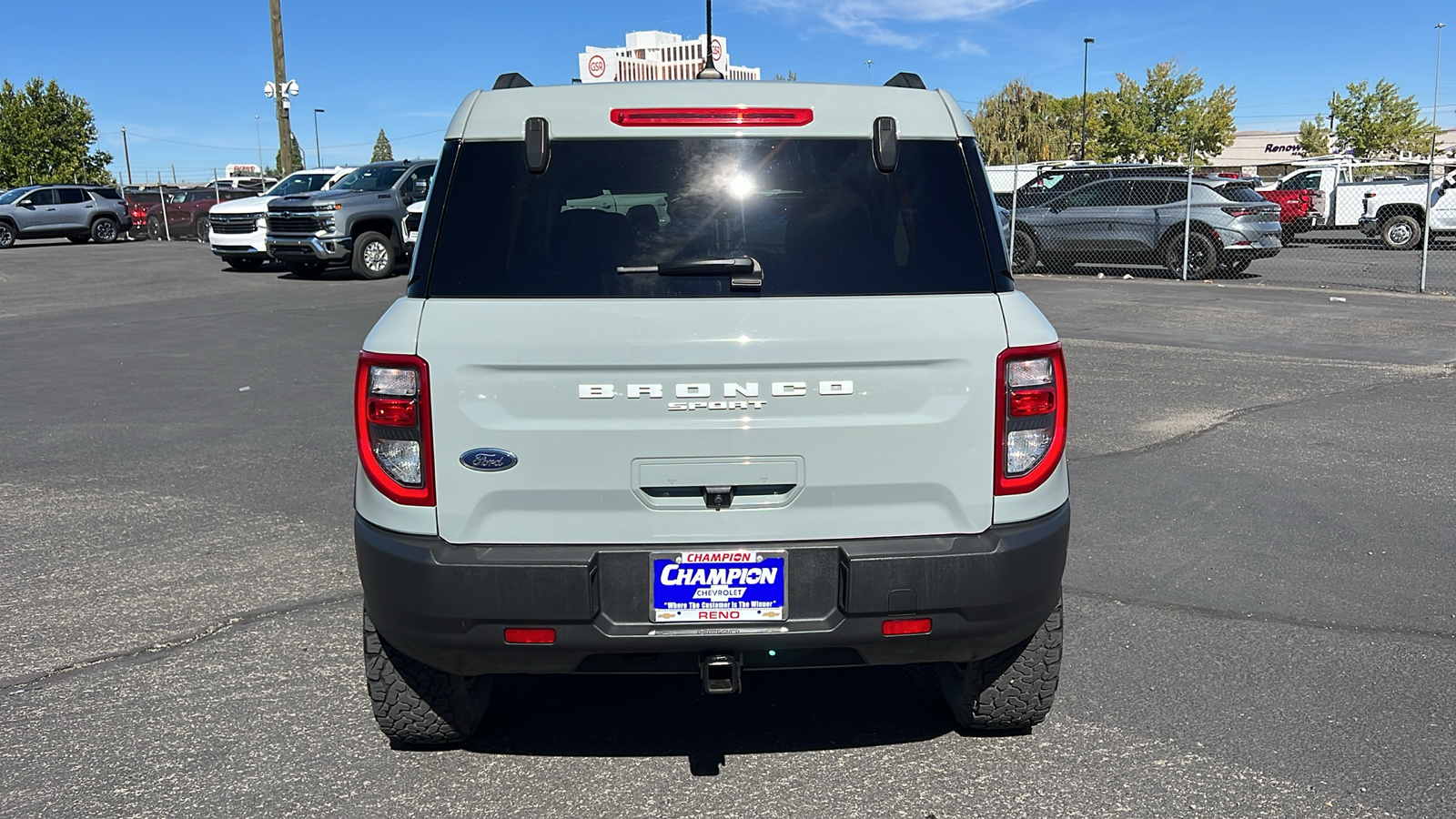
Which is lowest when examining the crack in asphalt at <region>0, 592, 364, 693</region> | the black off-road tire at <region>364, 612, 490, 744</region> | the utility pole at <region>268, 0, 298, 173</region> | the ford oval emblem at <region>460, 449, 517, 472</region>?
the crack in asphalt at <region>0, 592, 364, 693</region>

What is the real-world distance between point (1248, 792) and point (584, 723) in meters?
1.90

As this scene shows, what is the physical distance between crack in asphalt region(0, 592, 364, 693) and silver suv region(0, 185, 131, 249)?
3433 cm

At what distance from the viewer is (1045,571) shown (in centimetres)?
304

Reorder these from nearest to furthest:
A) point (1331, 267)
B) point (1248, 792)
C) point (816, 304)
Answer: point (816, 304) → point (1248, 792) → point (1331, 267)

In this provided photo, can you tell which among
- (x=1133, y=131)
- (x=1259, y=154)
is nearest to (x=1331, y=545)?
(x=1133, y=131)

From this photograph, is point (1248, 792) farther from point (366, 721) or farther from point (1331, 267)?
point (1331, 267)

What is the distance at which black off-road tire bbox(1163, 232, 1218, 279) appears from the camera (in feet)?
61.2

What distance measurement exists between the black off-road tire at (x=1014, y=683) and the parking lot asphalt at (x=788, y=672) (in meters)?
0.10

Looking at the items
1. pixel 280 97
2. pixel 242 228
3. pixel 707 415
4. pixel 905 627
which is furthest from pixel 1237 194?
pixel 280 97

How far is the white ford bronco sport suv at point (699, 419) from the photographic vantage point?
→ 9.37 feet

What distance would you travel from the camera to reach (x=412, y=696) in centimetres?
334

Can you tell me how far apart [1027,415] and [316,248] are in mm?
18716

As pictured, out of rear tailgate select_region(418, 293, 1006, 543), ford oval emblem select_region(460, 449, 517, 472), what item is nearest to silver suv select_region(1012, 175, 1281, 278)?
rear tailgate select_region(418, 293, 1006, 543)

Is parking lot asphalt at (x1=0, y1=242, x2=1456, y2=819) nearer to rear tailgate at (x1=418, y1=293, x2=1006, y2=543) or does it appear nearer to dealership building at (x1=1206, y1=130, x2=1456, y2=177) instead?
rear tailgate at (x1=418, y1=293, x2=1006, y2=543)
